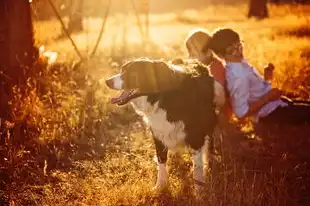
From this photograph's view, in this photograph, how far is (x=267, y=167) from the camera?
573cm

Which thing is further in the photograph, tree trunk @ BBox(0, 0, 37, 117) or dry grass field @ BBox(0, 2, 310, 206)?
tree trunk @ BBox(0, 0, 37, 117)

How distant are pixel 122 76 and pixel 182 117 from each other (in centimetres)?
69

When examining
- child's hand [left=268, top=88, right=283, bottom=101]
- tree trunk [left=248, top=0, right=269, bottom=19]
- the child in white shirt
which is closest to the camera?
the child in white shirt

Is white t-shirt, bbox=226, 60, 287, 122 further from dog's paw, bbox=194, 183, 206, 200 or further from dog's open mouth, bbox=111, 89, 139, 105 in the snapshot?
dog's open mouth, bbox=111, 89, 139, 105

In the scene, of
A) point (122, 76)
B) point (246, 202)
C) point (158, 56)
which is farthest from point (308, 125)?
point (158, 56)

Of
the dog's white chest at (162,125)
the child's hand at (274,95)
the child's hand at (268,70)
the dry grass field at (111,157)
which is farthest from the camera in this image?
the child's hand at (268,70)

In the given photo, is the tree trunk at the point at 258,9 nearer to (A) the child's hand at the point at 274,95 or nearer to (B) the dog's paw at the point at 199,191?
(A) the child's hand at the point at 274,95

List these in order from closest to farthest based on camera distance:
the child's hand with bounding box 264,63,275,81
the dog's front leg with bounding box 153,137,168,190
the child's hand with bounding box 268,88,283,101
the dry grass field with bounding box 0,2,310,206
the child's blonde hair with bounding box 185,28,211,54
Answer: the dry grass field with bounding box 0,2,310,206 < the dog's front leg with bounding box 153,137,168,190 < the child's blonde hair with bounding box 185,28,211,54 < the child's hand with bounding box 268,88,283,101 < the child's hand with bounding box 264,63,275,81

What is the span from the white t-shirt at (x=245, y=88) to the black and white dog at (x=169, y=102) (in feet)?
6.01

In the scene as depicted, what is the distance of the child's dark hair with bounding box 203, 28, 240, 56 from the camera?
6.63 metres

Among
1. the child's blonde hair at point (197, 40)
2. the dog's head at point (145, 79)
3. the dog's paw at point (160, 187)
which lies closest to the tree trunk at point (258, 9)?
the child's blonde hair at point (197, 40)

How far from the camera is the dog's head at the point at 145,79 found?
450 cm

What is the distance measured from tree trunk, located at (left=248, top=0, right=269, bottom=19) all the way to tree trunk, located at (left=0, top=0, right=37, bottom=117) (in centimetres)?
1645

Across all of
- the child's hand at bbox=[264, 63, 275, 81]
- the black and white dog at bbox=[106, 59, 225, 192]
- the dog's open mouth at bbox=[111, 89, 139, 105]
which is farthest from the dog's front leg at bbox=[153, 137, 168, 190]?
the child's hand at bbox=[264, 63, 275, 81]
